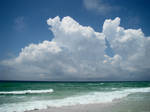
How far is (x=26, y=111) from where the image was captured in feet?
26.0

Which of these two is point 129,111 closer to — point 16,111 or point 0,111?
point 16,111

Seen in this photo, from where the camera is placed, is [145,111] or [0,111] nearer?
[145,111]

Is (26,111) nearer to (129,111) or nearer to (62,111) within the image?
(62,111)

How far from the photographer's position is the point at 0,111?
807cm

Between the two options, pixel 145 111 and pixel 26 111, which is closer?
pixel 145 111

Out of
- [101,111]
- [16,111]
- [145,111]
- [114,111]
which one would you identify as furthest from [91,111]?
[16,111]

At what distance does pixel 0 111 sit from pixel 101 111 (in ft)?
22.0

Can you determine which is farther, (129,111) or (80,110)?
(80,110)

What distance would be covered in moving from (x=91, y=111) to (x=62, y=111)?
1.85 metres

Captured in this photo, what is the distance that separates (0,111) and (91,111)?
6.09 meters

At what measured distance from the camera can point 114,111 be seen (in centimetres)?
739

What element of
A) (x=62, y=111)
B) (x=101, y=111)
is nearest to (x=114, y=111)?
(x=101, y=111)

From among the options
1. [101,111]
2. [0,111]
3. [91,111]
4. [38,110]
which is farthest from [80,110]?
[0,111]

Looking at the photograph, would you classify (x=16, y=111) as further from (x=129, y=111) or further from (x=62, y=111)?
(x=129, y=111)
